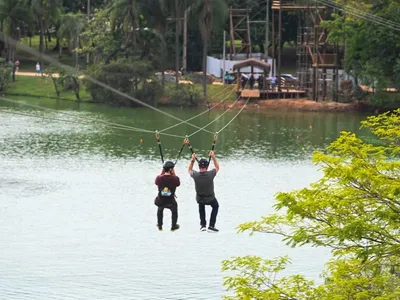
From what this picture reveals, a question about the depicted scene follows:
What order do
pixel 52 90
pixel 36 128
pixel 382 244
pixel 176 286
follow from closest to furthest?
pixel 382 244 < pixel 176 286 < pixel 36 128 < pixel 52 90

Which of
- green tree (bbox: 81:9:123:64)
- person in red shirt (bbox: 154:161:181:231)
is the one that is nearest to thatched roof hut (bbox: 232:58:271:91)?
green tree (bbox: 81:9:123:64)

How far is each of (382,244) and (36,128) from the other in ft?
173

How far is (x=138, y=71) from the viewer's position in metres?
87.0

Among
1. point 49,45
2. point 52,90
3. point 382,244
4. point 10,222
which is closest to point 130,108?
point 52,90

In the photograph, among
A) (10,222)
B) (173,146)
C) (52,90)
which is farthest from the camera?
(52,90)

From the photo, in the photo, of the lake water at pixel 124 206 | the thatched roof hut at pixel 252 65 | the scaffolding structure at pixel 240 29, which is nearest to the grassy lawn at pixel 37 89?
the thatched roof hut at pixel 252 65

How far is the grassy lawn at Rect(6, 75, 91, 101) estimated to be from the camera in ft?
307

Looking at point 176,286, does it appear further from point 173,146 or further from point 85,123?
point 85,123

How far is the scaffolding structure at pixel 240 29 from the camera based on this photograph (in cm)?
9919

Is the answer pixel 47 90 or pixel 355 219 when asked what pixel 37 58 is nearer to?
pixel 47 90

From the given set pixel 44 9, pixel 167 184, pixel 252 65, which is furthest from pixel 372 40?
pixel 167 184

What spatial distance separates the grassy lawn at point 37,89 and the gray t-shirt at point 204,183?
208ft

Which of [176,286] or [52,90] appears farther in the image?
[52,90]

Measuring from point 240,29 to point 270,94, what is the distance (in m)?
13.9
